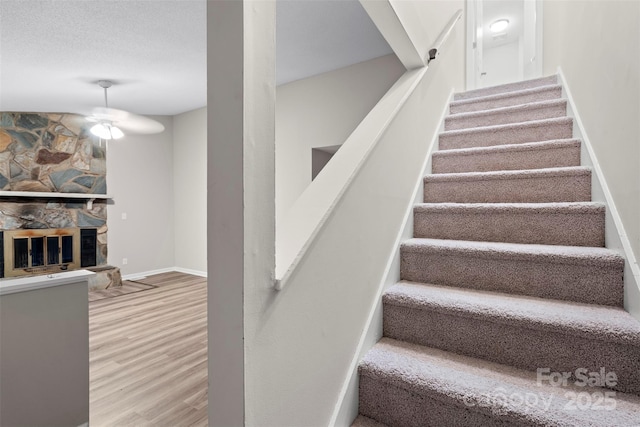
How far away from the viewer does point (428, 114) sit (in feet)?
7.27

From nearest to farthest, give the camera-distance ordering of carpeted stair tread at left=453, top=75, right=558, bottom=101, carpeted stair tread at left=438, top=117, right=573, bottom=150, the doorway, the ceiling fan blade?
carpeted stair tread at left=438, top=117, right=573, bottom=150 < carpeted stair tread at left=453, top=75, right=558, bottom=101 < the doorway < the ceiling fan blade

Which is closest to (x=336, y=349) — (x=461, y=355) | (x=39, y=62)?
(x=461, y=355)

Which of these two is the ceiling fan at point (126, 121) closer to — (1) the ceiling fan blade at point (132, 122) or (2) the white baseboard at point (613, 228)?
(1) the ceiling fan blade at point (132, 122)

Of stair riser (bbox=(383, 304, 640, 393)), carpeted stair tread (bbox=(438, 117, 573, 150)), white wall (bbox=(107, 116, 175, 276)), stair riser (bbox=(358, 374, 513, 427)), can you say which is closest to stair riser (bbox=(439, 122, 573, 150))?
carpeted stair tread (bbox=(438, 117, 573, 150))

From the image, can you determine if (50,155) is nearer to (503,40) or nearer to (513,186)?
(513,186)

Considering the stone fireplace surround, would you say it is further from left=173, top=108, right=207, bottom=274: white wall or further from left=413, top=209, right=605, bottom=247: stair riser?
left=413, top=209, right=605, bottom=247: stair riser

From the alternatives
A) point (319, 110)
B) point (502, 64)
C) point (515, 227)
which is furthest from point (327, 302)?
point (502, 64)

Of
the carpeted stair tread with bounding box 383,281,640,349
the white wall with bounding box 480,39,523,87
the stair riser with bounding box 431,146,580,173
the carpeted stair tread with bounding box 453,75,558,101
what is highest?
the white wall with bounding box 480,39,523,87

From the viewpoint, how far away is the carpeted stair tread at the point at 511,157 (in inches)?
71.4

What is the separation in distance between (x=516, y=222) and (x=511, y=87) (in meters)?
1.94

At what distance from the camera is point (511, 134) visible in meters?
2.13

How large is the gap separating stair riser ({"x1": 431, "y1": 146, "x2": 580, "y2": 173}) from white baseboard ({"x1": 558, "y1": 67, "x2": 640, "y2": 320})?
9 centimetres

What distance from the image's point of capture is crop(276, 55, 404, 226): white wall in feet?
11.4

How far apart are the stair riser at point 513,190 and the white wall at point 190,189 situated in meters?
4.11
